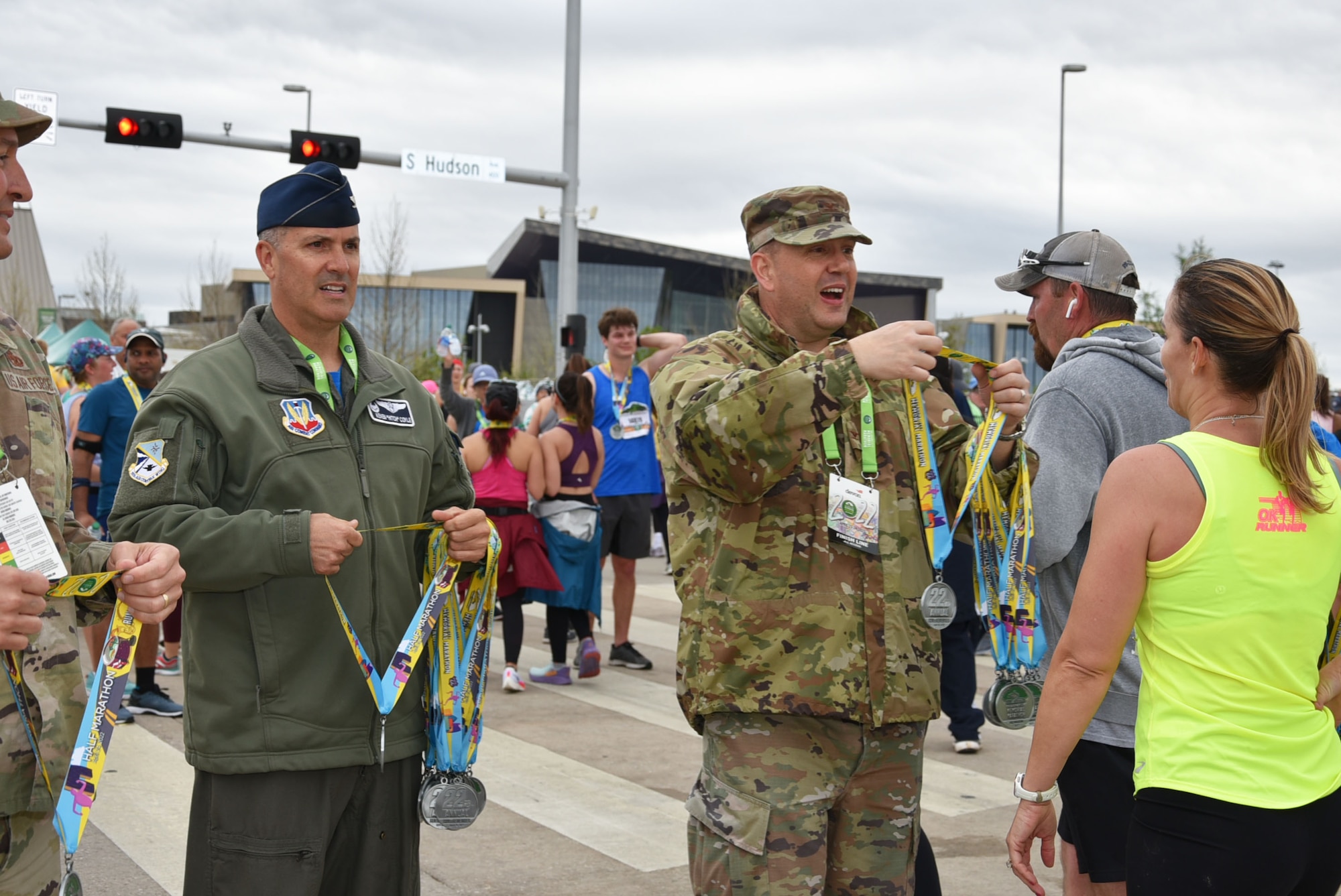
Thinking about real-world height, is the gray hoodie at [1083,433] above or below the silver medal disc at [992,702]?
above

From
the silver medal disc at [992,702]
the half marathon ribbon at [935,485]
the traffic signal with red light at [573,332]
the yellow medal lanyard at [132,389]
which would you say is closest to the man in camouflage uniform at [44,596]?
the half marathon ribbon at [935,485]

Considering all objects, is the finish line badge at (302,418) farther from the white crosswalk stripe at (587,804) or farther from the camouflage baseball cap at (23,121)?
the white crosswalk stripe at (587,804)

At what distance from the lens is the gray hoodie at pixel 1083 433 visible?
3246mm

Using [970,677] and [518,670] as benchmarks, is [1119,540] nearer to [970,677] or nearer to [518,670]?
[970,677]

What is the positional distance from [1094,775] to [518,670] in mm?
6109

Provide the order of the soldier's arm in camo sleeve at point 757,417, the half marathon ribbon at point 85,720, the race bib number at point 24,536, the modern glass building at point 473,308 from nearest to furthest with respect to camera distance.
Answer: the race bib number at point 24,536 < the half marathon ribbon at point 85,720 < the soldier's arm in camo sleeve at point 757,417 < the modern glass building at point 473,308

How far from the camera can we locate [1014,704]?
3.31 m

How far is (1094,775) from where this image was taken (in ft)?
10.4

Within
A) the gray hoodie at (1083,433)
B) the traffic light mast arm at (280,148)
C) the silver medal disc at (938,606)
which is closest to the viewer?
the silver medal disc at (938,606)

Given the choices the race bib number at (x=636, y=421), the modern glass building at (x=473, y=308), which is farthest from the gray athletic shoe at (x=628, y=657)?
the modern glass building at (x=473, y=308)

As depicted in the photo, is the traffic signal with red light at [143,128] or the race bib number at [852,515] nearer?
the race bib number at [852,515]

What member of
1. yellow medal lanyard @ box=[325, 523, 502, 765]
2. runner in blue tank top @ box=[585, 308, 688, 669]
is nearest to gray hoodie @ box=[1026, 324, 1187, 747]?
yellow medal lanyard @ box=[325, 523, 502, 765]

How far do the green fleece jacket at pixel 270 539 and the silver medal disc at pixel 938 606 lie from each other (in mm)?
1338

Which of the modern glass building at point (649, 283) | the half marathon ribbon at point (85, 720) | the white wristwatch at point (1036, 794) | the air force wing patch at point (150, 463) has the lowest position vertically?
the white wristwatch at point (1036, 794)
